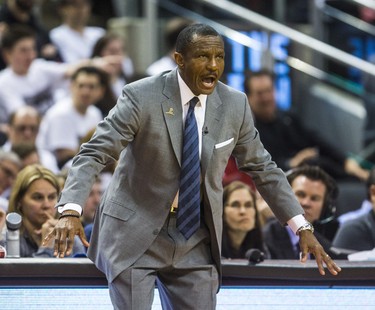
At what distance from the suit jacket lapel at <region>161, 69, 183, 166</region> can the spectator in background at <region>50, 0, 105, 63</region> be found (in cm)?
603

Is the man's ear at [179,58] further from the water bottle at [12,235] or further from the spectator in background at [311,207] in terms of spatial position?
the spectator in background at [311,207]

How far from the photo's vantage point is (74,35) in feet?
34.3

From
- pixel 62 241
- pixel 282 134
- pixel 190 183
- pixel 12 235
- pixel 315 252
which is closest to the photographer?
pixel 62 241

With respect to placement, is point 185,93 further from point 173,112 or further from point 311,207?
point 311,207

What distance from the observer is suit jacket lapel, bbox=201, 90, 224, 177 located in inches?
173

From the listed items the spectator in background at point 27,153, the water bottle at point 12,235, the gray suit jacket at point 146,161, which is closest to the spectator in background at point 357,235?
the water bottle at point 12,235

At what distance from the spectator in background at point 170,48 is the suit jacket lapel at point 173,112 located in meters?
5.58

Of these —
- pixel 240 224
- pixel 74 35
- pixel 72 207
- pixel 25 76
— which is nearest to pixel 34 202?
pixel 240 224

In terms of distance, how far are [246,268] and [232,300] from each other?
0.48 ft

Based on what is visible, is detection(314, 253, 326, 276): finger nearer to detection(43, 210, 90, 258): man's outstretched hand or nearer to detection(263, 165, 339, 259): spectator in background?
detection(43, 210, 90, 258): man's outstretched hand

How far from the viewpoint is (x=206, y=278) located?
4449 mm

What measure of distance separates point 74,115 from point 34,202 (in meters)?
3.25

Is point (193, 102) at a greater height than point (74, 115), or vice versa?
point (193, 102)

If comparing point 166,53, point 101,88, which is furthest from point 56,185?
point 166,53
